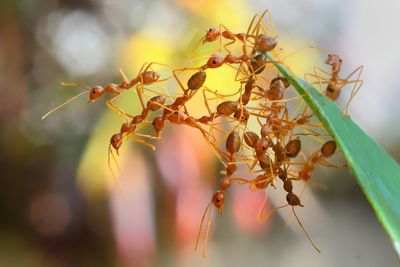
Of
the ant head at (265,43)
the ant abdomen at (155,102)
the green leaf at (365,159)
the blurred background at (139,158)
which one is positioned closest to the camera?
the green leaf at (365,159)

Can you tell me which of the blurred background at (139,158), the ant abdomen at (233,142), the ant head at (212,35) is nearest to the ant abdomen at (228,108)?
the ant abdomen at (233,142)

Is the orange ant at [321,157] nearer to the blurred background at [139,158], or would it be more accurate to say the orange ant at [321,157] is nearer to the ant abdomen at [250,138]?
the ant abdomen at [250,138]

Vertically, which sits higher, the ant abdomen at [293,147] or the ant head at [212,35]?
the ant head at [212,35]

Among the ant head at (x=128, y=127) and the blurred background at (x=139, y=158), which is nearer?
the ant head at (x=128, y=127)

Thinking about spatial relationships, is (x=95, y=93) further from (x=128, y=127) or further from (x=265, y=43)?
(x=265, y=43)

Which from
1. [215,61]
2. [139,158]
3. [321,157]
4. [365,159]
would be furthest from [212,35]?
[139,158]
